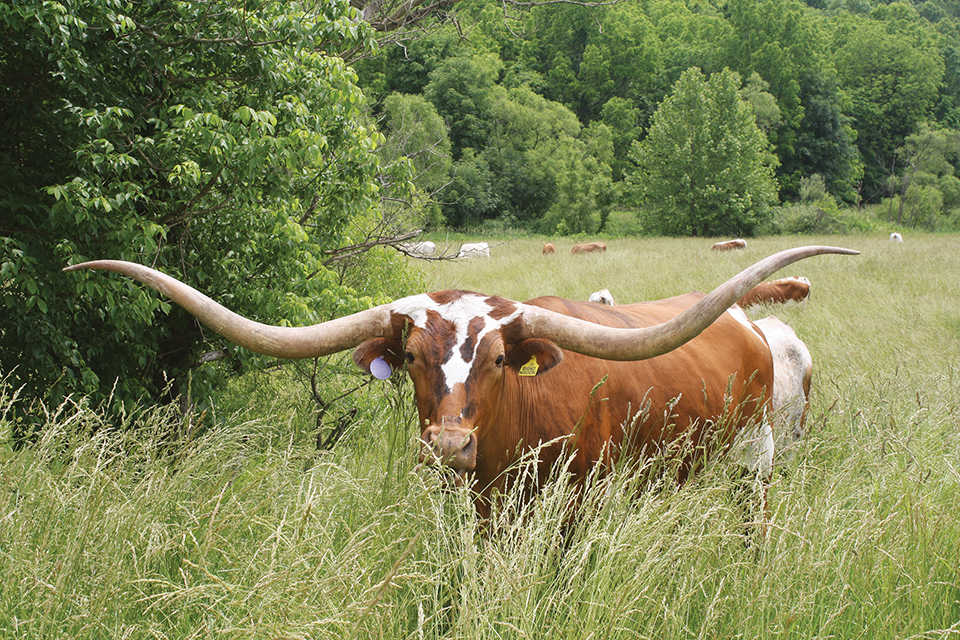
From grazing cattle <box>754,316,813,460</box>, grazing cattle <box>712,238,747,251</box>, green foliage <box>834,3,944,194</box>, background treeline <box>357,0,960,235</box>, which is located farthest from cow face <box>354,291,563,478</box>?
green foliage <box>834,3,944,194</box>

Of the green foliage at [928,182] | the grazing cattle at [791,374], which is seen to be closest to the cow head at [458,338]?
the grazing cattle at [791,374]

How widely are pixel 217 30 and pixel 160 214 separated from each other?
1.24 m

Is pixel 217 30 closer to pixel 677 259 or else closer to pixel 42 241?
pixel 42 241

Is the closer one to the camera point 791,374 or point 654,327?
point 654,327

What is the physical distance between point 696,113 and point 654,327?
51330 mm

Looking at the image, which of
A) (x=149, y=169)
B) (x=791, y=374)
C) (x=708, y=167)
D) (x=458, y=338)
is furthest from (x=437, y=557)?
(x=708, y=167)

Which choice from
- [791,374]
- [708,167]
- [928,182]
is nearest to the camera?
[791,374]

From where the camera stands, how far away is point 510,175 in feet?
202

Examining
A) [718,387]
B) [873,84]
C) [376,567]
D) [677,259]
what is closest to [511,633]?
[376,567]

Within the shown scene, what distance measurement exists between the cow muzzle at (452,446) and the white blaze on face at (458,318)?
23cm

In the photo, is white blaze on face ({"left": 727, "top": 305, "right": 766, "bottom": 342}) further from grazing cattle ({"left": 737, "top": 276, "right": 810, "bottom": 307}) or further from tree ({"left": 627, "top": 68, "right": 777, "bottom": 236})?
tree ({"left": 627, "top": 68, "right": 777, "bottom": 236})

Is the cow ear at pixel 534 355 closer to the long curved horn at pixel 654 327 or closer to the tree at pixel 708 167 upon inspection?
the long curved horn at pixel 654 327

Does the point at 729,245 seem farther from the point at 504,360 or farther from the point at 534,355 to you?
the point at 504,360

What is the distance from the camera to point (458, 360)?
266 centimetres
